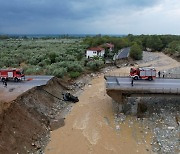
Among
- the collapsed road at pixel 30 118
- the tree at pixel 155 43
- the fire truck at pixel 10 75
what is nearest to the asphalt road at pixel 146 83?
the collapsed road at pixel 30 118

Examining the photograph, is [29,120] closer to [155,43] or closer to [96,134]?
[96,134]

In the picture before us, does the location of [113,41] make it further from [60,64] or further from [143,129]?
[143,129]

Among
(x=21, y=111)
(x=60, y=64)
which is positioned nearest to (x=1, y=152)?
(x=21, y=111)

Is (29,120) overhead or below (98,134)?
overhead

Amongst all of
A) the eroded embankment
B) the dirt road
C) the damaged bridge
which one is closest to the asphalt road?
the damaged bridge

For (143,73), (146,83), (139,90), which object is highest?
(143,73)

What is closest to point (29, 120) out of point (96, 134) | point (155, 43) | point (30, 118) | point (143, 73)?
point (30, 118)
